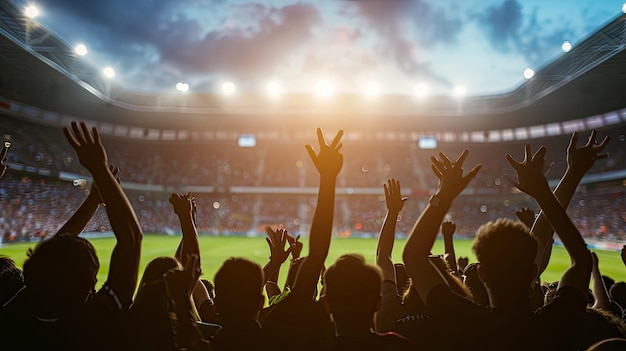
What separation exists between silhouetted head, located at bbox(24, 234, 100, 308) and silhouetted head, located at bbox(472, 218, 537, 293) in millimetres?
2125

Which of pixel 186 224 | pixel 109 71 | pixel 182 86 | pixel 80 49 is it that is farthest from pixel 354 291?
pixel 182 86

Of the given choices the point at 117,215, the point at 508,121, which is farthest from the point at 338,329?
the point at 508,121

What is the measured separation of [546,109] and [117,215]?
44.5 meters

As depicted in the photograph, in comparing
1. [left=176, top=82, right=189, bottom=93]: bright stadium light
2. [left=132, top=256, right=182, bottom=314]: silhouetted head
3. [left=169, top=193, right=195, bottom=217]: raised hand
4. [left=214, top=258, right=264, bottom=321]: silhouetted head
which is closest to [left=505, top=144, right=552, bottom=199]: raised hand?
[left=214, top=258, right=264, bottom=321]: silhouetted head

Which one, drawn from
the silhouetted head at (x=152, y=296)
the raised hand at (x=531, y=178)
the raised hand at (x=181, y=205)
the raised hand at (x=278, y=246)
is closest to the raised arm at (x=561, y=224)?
the raised hand at (x=531, y=178)

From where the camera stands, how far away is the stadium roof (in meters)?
25.7

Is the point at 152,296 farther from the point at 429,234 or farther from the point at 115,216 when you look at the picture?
the point at 429,234

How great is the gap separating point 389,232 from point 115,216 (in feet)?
7.02

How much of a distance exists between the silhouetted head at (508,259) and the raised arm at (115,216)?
198cm

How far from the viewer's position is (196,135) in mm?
51438

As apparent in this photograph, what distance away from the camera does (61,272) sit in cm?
196

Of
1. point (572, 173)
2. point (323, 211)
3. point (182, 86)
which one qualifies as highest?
point (182, 86)

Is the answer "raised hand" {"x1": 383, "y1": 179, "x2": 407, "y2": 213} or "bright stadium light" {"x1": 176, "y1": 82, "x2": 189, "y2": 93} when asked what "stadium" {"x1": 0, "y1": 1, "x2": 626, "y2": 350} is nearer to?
"bright stadium light" {"x1": 176, "y1": 82, "x2": 189, "y2": 93}

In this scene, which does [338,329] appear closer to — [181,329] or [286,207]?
[181,329]
